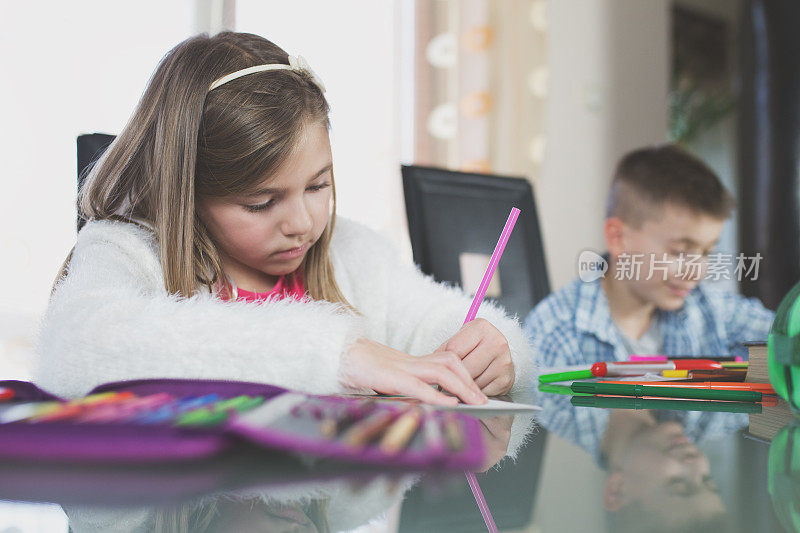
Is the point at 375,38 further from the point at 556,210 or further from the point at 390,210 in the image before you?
the point at 556,210

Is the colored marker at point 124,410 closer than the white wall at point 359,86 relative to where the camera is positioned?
Yes

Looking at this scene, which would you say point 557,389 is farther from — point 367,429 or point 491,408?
point 367,429

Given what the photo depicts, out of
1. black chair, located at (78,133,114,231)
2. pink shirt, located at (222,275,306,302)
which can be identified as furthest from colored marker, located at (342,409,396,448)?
black chair, located at (78,133,114,231)

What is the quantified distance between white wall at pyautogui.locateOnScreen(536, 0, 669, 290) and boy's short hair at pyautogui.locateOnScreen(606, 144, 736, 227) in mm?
846

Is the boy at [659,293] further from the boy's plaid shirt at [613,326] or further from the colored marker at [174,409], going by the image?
the colored marker at [174,409]

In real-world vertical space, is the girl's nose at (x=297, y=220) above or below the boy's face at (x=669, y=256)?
above

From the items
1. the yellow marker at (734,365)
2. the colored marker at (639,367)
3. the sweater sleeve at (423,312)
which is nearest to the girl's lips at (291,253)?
the sweater sleeve at (423,312)

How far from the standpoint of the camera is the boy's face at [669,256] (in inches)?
62.0

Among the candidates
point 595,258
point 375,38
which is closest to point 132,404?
point 595,258

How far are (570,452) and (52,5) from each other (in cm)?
180

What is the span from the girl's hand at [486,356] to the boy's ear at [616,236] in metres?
1.15

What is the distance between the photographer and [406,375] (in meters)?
0.53

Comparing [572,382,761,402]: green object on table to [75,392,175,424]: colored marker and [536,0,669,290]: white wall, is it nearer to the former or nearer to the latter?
[75,392,175,424]: colored marker

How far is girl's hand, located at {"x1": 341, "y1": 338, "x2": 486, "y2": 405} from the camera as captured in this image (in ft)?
1.71
